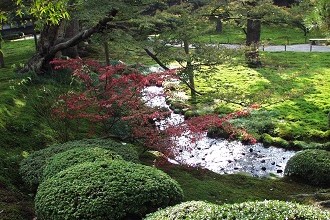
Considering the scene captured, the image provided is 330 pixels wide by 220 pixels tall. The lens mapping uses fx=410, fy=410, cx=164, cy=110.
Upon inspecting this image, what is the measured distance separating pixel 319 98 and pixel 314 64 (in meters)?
7.03

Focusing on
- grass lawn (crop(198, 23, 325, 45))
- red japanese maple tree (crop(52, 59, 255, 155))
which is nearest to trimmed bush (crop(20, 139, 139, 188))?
red japanese maple tree (crop(52, 59, 255, 155))

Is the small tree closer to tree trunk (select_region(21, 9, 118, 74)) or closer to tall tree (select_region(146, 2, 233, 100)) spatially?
tall tree (select_region(146, 2, 233, 100))

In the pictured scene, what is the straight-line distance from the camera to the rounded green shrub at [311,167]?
10.9 meters

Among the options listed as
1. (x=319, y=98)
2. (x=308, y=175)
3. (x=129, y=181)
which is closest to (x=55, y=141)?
(x=129, y=181)

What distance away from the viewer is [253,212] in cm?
484

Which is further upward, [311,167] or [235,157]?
[311,167]

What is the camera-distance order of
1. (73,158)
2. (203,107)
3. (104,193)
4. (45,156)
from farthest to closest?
(203,107) → (45,156) → (73,158) → (104,193)

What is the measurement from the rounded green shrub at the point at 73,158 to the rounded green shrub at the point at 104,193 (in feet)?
2.02

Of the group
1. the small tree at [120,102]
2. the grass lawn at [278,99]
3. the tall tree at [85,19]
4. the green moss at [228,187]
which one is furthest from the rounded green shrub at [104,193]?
the grass lawn at [278,99]

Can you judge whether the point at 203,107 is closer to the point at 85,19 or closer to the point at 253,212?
the point at 85,19

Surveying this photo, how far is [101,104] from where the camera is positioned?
915 centimetres

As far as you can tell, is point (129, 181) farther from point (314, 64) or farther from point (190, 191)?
point (314, 64)

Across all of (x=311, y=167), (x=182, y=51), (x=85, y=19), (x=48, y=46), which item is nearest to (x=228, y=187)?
(x=311, y=167)

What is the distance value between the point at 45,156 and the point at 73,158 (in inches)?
50.1
